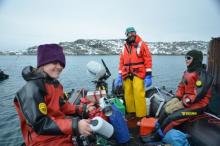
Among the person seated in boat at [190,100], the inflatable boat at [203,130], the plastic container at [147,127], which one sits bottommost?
the plastic container at [147,127]

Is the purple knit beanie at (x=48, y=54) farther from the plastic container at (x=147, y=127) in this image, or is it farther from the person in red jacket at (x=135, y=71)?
the person in red jacket at (x=135, y=71)

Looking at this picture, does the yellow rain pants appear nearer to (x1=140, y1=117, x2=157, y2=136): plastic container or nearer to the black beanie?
(x1=140, y1=117, x2=157, y2=136): plastic container

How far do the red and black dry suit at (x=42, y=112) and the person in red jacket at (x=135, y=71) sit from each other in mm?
3129

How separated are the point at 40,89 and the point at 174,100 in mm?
3335

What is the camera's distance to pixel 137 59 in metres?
5.79

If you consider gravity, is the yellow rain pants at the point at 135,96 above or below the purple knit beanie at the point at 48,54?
below

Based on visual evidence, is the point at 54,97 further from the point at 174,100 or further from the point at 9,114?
the point at 9,114

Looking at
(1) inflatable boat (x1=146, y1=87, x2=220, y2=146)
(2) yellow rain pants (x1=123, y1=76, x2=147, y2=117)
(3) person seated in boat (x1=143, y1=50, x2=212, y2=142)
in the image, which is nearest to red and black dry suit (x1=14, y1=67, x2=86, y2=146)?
(1) inflatable boat (x1=146, y1=87, x2=220, y2=146)

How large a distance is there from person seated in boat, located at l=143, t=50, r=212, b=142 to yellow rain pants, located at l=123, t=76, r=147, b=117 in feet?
2.85

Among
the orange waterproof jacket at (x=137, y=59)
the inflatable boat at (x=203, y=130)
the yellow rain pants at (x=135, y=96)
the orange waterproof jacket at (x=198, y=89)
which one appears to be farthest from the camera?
the orange waterproof jacket at (x=137, y=59)

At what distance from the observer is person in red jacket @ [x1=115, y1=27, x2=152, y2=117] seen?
5617mm

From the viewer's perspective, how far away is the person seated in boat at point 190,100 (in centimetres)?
424

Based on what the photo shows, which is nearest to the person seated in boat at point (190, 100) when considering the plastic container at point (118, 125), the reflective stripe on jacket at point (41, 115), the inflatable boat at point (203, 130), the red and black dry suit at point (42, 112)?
the inflatable boat at point (203, 130)

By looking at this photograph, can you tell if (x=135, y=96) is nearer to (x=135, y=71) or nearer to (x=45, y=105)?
(x=135, y=71)
